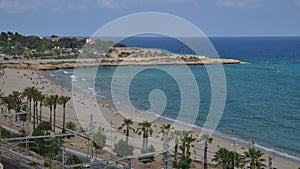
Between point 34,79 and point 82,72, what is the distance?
11603mm

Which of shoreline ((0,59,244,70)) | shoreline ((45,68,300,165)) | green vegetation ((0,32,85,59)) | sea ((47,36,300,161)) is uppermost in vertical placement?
green vegetation ((0,32,85,59))

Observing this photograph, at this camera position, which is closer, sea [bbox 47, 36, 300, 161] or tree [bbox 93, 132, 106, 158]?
tree [bbox 93, 132, 106, 158]

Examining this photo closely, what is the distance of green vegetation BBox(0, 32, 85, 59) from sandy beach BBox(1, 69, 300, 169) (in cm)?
2134

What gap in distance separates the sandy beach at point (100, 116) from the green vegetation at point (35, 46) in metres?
21.3

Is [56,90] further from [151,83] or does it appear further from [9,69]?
[9,69]

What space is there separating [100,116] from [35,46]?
2233 inches

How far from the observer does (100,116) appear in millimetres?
31156

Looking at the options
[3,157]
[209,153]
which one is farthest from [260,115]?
[3,157]

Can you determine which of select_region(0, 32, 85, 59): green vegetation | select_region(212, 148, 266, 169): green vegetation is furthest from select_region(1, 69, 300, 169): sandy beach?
select_region(0, 32, 85, 59): green vegetation

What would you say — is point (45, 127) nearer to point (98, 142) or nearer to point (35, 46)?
point (98, 142)

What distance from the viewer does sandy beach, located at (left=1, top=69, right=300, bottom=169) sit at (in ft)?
→ 69.1

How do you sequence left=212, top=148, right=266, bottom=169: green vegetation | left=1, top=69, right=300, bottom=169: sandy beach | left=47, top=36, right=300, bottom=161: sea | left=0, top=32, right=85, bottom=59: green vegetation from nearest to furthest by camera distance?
left=212, top=148, right=266, bottom=169: green vegetation → left=1, top=69, right=300, bottom=169: sandy beach → left=47, top=36, right=300, bottom=161: sea → left=0, top=32, right=85, bottom=59: green vegetation

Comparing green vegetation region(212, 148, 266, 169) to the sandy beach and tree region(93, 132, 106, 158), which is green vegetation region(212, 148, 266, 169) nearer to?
the sandy beach

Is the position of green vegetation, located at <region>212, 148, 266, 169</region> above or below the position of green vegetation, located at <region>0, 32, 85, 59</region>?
below
